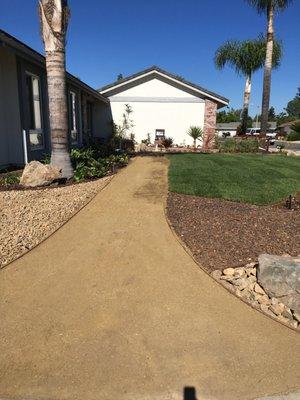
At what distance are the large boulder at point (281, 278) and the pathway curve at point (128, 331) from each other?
1.45 ft

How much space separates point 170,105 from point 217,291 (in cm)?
1916

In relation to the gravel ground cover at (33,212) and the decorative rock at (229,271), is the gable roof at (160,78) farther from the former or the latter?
Result: the decorative rock at (229,271)

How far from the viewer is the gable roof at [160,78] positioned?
21.2m

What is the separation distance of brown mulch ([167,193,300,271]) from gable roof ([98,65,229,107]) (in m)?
15.7

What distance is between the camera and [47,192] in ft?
23.7

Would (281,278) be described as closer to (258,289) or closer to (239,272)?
(258,289)

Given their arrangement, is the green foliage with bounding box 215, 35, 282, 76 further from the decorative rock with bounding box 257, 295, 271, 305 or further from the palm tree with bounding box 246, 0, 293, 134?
the decorative rock with bounding box 257, 295, 271, 305

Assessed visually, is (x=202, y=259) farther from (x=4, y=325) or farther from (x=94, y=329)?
(x=4, y=325)

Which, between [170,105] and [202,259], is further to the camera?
[170,105]

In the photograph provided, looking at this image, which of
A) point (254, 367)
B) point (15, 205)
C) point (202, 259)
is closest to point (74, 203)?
point (15, 205)

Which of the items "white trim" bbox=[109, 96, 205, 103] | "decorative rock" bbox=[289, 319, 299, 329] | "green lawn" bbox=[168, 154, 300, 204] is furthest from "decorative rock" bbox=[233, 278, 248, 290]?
"white trim" bbox=[109, 96, 205, 103]

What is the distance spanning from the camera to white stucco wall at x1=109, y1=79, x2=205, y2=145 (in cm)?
2181

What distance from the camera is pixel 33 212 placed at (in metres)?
6.04

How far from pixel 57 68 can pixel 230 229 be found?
17.3ft
